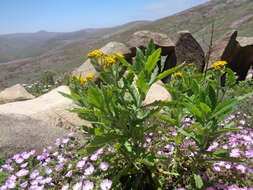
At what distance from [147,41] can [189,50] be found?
73.3 inches

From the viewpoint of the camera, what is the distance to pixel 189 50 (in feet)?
30.3

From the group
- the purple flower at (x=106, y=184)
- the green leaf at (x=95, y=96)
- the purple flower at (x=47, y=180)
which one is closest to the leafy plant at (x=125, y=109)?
the green leaf at (x=95, y=96)

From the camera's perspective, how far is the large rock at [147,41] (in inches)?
338

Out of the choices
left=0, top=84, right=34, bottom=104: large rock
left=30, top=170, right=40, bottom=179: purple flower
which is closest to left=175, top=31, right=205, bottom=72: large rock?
left=0, top=84, right=34, bottom=104: large rock

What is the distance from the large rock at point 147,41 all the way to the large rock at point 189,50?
0.42 metres

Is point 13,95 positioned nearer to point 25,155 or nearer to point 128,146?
point 25,155

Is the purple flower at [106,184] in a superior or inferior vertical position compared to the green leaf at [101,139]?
inferior

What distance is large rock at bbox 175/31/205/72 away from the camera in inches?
360

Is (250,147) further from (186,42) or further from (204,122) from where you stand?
(186,42)

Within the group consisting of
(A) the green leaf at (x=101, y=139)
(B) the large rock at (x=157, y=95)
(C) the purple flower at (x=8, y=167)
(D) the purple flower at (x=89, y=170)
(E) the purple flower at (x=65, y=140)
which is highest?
(A) the green leaf at (x=101, y=139)

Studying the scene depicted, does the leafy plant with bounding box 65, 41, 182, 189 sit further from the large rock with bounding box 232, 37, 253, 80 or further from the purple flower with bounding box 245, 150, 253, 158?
the large rock with bounding box 232, 37, 253, 80

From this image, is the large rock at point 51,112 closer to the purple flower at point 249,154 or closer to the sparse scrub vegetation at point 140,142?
the sparse scrub vegetation at point 140,142

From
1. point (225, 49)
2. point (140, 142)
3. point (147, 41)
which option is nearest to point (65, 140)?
point (140, 142)

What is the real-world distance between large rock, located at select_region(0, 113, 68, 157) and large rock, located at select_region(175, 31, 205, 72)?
6268 millimetres
